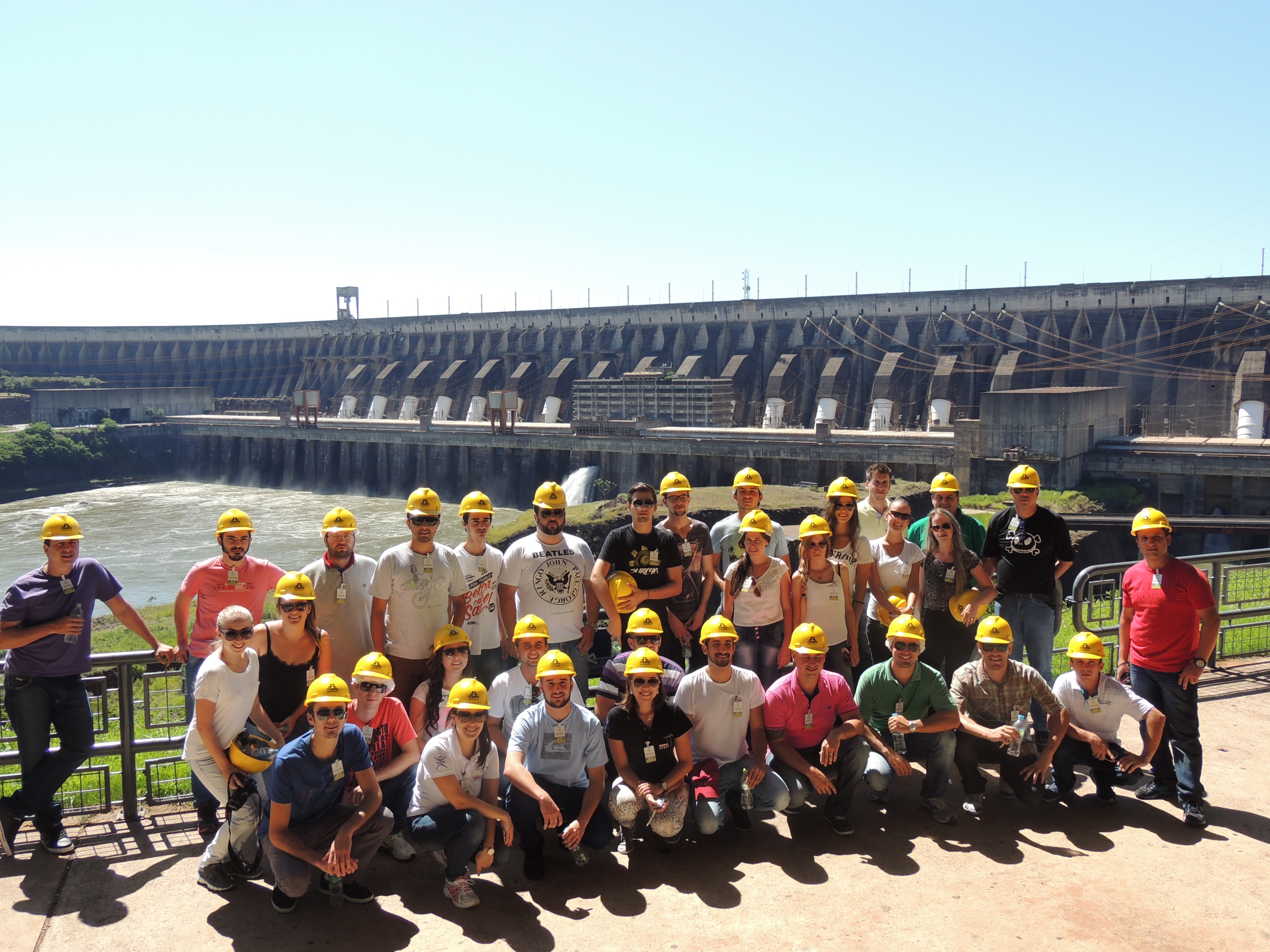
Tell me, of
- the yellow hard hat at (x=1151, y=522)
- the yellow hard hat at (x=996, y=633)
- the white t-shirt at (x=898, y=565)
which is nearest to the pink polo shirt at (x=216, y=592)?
the white t-shirt at (x=898, y=565)

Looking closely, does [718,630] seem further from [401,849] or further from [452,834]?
[401,849]

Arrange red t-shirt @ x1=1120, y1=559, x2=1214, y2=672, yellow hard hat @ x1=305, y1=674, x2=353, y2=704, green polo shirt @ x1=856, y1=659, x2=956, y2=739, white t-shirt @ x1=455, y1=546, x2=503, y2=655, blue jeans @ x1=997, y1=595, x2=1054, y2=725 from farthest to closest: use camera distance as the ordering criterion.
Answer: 1. blue jeans @ x1=997, y1=595, x2=1054, y2=725
2. white t-shirt @ x1=455, y1=546, x2=503, y2=655
3. red t-shirt @ x1=1120, y1=559, x2=1214, y2=672
4. green polo shirt @ x1=856, y1=659, x2=956, y2=739
5. yellow hard hat @ x1=305, y1=674, x2=353, y2=704

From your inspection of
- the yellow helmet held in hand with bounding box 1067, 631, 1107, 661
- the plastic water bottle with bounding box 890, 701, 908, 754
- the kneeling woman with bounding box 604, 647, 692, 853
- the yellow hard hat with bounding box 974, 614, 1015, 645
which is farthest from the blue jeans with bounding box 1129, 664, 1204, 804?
the kneeling woman with bounding box 604, 647, 692, 853

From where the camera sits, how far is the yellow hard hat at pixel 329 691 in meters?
4.21

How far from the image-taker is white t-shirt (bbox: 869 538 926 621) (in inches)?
238

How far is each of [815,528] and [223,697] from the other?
129 inches

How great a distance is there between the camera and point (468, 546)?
564 cm

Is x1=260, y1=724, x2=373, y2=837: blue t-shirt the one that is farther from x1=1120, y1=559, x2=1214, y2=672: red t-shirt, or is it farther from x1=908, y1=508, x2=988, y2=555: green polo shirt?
x1=1120, y1=559, x2=1214, y2=672: red t-shirt

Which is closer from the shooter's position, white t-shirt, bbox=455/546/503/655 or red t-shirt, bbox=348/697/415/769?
red t-shirt, bbox=348/697/415/769

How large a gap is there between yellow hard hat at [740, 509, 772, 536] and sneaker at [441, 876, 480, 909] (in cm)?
244

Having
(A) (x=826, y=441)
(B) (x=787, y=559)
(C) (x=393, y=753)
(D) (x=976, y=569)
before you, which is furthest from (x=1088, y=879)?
(A) (x=826, y=441)

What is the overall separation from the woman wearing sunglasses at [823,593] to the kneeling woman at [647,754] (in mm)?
1087

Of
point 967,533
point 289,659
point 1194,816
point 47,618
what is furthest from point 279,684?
point 1194,816

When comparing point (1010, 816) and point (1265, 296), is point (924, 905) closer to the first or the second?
point (1010, 816)
